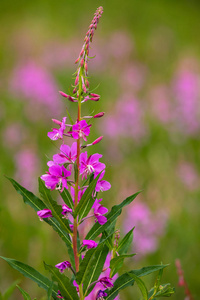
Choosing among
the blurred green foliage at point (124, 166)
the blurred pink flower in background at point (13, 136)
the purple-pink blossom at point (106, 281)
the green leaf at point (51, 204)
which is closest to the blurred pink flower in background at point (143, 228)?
the blurred green foliage at point (124, 166)

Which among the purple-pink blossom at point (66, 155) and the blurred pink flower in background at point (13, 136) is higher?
the blurred pink flower in background at point (13, 136)

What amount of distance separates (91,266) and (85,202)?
17cm

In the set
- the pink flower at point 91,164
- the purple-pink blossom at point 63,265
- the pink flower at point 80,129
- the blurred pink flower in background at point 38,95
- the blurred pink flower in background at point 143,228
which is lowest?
the blurred pink flower in background at point 143,228

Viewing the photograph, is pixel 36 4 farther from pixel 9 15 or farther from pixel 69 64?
pixel 69 64

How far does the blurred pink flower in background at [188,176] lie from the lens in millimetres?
4816

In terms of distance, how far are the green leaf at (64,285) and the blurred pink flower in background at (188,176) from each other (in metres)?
3.54

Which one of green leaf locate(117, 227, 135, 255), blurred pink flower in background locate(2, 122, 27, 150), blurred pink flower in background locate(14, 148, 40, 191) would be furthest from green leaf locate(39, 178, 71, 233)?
blurred pink flower in background locate(2, 122, 27, 150)

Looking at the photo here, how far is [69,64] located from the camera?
10.4m

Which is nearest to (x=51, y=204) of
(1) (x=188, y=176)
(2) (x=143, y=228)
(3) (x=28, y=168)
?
(2) (x=143, y=228)

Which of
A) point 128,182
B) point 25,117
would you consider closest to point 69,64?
point 25,117

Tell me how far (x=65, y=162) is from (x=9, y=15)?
17.6m

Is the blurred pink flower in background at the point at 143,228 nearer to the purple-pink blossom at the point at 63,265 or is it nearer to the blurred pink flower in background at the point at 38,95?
the purple-pink blossom at the point at 63,265

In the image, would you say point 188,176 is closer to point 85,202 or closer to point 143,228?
point 143,228

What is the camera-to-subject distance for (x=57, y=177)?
1.37 metres
